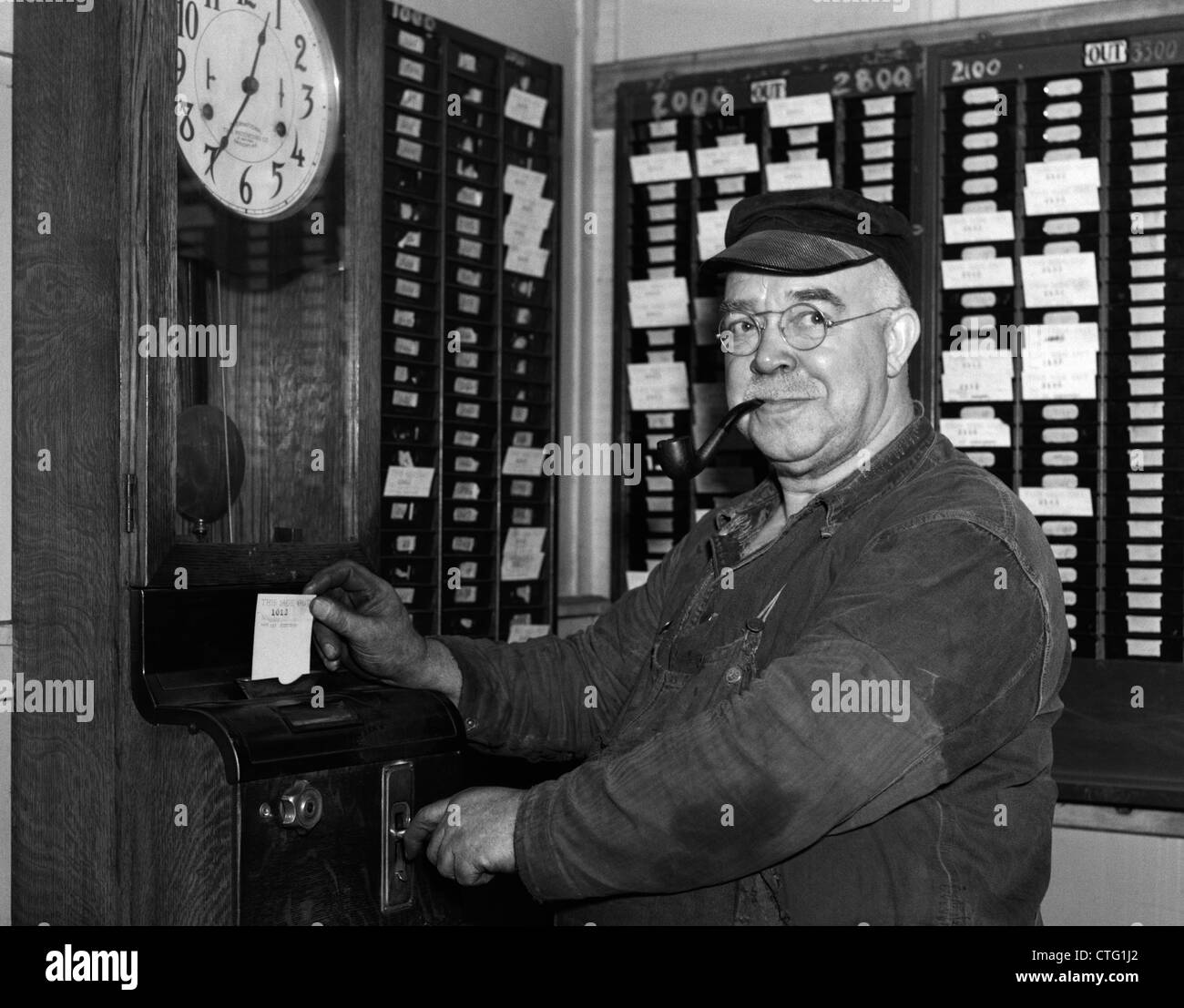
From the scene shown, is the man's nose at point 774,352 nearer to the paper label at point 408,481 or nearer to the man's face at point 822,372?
the man's face at point 822,372

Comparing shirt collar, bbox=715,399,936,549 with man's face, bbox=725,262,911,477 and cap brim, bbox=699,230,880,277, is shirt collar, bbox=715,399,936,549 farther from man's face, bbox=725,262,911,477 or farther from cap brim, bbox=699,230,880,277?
cap brim, bbox=699,230,880,277

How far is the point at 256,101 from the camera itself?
1.96 metres

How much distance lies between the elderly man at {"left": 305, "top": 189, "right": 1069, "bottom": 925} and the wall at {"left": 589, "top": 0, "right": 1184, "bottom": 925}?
33.6 inches

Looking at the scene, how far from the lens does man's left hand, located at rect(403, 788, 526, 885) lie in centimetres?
165

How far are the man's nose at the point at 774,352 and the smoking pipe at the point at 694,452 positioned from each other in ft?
0.17

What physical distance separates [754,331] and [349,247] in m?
0.60

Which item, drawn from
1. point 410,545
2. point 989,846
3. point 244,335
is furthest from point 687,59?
point 989,846

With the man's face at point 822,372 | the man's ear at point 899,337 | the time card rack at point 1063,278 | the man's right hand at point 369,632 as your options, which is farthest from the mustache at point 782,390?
the time card rack at point 1063,278

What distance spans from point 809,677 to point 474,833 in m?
0.44

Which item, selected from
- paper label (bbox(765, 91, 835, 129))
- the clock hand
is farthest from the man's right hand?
paper label (bbox(765, 91, 835, 129))

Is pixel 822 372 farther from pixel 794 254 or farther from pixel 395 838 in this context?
pixel 395 838

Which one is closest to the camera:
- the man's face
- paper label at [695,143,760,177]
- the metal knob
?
the metal knob

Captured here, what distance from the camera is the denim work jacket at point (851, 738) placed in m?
1.56

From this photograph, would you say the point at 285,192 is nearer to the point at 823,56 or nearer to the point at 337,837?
the point at 337,837
